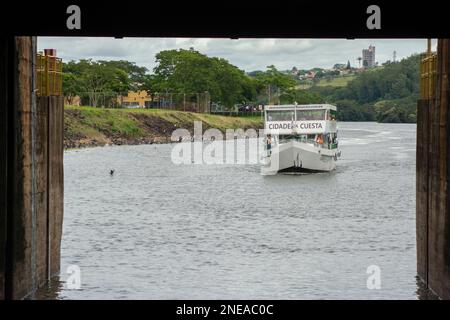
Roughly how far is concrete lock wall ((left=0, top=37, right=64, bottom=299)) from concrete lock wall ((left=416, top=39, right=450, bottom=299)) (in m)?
9.27

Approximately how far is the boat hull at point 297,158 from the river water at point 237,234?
0.92m

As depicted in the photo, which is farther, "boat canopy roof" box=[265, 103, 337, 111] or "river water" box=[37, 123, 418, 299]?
"boat canopy roof" box=[265, 103, 337, 111]

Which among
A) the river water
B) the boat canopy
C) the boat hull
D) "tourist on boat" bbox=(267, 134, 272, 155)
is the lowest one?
the river water

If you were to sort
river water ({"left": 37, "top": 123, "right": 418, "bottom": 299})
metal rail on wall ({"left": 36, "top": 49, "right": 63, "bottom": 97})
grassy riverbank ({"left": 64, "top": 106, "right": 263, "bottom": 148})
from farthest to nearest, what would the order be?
grassy riverbank ({"left": 64, "top": 106, "right": 263, "bottom": 148})
river water ({"left": 37, "top": 123, "right": 418, "bottom": 299})
metal rail on wall ({"left": 36, "top": 49, "right": 63, "bottom": 97})

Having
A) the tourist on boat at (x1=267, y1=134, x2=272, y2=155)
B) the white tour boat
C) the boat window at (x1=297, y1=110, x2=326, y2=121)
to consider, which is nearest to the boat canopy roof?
the white tour boat

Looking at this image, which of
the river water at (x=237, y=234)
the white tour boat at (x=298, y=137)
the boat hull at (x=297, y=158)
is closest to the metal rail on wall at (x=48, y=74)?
the river water at (x=237, y=234)

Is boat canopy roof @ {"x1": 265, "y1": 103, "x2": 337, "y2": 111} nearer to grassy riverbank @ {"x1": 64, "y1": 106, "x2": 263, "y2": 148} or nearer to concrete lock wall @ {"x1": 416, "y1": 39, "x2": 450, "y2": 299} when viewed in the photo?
grassy riverbank @ {"x1": 64, "y1": 106, "x2": 263, "y2": 148}

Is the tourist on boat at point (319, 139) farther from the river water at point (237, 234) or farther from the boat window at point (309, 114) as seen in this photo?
the river water at point (237, 234)

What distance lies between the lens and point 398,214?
4909 centimetres

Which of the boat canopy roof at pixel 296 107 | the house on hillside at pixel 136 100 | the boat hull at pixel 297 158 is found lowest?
the boat hull at pixel 297 158

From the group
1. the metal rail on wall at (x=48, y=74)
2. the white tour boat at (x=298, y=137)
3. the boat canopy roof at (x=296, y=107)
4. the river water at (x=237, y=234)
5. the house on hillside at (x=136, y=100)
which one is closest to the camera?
the metal rail on wall at (x=48, y=74)

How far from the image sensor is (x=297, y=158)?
71.6 metres

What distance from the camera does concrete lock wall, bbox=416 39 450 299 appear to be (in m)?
19.9

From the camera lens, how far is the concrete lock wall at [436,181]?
19.9m
